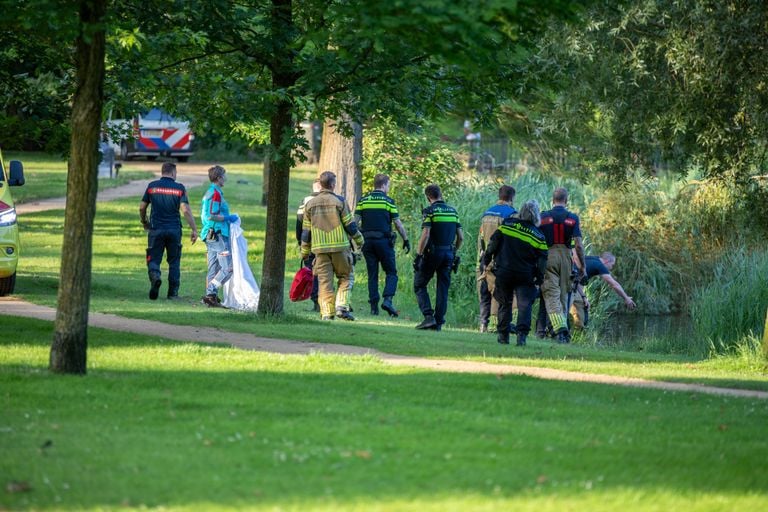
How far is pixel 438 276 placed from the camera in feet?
50.9

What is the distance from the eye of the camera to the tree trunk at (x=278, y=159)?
12664mm

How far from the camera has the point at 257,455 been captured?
6734 millimetres

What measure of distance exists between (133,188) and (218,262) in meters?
22.1

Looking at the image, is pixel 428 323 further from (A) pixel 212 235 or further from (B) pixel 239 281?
(A) pixel 212 235

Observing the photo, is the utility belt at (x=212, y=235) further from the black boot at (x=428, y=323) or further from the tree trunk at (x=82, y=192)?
the tree trunk at (x=82, y=192)

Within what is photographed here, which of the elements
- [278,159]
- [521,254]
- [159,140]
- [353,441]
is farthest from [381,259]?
[159,140]

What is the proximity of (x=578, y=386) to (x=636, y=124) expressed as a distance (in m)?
6.15

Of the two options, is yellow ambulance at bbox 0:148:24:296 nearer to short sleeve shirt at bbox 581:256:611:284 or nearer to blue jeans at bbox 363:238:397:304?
blue jeans at bbox 363:238:397:304

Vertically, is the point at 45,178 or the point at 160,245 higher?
the point at 45,178

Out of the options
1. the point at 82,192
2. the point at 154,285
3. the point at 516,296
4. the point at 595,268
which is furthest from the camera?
the point at 595,268

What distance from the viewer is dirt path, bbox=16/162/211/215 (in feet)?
103

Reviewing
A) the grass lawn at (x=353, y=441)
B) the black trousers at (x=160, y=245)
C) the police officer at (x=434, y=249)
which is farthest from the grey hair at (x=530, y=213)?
the black trousers at (x=160, y=245)

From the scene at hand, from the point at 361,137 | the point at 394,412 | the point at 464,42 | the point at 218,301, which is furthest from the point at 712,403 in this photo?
the point at 361,137

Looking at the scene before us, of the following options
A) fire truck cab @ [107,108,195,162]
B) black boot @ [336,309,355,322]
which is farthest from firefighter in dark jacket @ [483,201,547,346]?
fire truck cab @ [107,108,195,162]
